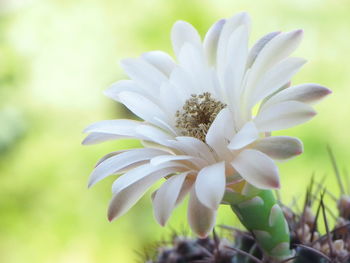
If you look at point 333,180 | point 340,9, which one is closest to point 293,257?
point 333,180

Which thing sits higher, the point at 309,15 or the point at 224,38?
the point at 309,15

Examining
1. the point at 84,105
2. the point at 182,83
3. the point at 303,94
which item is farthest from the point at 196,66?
the point at 84,105

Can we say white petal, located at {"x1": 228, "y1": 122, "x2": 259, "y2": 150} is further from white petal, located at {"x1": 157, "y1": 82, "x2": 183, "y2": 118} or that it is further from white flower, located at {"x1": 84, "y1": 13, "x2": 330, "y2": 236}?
white petal, located at {"x1": 157, "y1": 82, "x2": 183, "y2": 118}

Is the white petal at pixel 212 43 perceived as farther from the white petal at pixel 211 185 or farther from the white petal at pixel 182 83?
the white petal at pixel 211 185

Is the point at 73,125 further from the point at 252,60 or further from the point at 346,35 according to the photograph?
the point at 252,60

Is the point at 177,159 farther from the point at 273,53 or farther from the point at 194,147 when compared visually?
the point at 273,53

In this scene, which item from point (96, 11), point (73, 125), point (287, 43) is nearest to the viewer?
point (287, 43)
